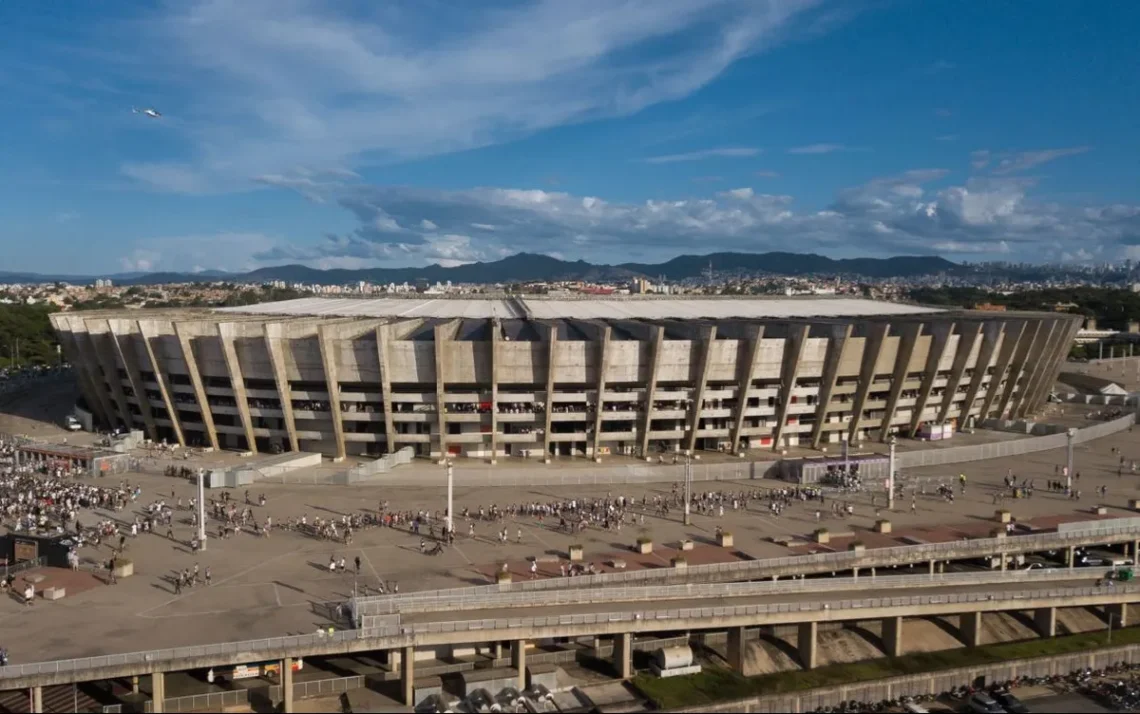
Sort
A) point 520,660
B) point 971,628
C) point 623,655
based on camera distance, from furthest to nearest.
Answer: point 971,628, point 623,655, point 520,660

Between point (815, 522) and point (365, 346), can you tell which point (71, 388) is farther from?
point (815, 522)

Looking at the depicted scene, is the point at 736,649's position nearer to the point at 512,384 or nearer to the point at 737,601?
the point at 737,601

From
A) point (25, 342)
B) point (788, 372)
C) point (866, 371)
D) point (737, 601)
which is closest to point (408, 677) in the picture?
point (737, 601)

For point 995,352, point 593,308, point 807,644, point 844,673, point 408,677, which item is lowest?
point 844,673

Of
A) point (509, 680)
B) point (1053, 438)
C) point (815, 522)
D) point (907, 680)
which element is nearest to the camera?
point (509, 680)

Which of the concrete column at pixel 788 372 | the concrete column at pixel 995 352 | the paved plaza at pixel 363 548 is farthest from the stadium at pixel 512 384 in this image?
the paved plaza at pixel 363 548

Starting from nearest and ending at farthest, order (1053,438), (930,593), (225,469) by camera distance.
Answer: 1. (930,593)
2. (225,469)
3. (1053,438)

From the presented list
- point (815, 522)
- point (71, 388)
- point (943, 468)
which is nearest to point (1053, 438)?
point (943, 468)
